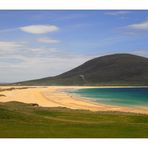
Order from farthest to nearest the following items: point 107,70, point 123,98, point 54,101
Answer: point 123,98
point 54,101
point 107,70

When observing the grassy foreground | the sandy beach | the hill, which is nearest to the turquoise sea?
the sandy beach

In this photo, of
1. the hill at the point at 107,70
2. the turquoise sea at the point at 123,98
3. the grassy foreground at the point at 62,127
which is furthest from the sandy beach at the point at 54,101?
the grassy foreground at the point at 62,127

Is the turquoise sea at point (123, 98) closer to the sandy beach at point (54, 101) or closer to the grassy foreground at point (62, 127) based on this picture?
the sandy beach at point (54, 101)

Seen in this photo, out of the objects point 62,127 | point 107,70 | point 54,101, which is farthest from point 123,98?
point 62,127

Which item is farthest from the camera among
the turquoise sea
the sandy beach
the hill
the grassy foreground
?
the turquoise sea

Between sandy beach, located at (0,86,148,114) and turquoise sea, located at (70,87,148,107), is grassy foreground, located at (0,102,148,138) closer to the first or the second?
sandy beach, located at (0,86,148,114)

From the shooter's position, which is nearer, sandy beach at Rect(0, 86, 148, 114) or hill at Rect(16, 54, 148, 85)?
hill at Rect(16, 54, 148, 85)

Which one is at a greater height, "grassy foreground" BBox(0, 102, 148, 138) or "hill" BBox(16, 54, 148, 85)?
"hill" BBox(16, 54, 148, 85)

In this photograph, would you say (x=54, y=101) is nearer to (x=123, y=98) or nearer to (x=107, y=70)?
(x=107, y=70)
